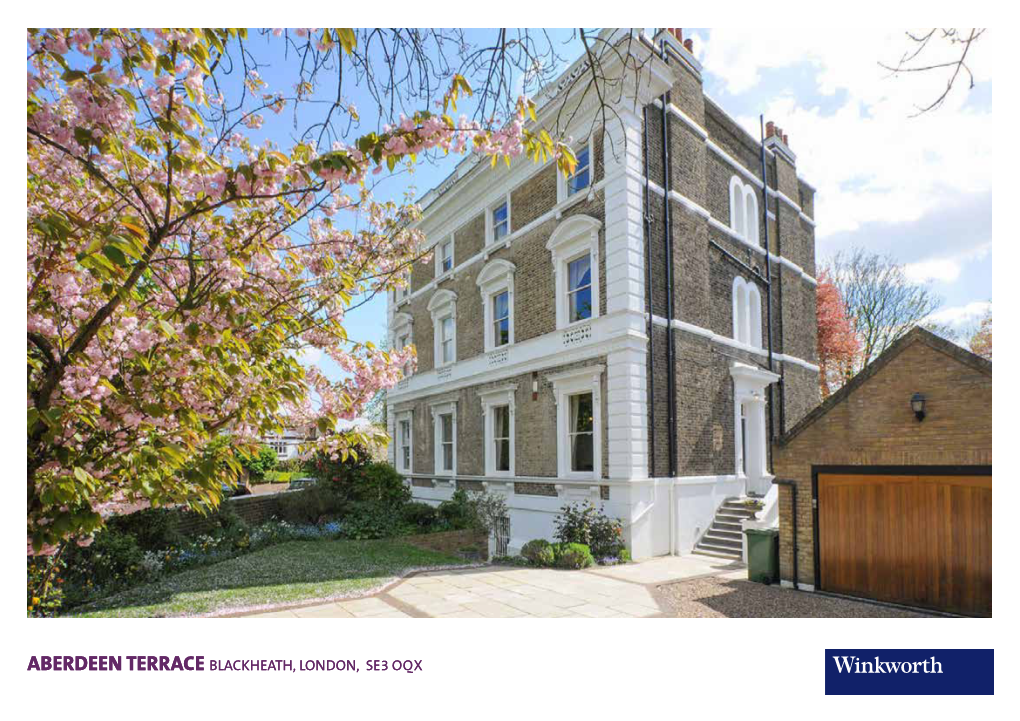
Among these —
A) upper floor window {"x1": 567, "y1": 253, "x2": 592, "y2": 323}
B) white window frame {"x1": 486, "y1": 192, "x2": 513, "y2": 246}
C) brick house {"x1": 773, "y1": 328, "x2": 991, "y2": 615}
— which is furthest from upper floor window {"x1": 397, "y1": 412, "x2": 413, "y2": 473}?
brick house {"x1": 773, "y1": 328, "x2": 991, "y2": 615}

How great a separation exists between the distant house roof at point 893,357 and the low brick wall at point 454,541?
491 cm

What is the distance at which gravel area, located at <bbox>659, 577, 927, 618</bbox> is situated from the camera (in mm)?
4902

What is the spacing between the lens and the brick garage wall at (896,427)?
491 centimetres

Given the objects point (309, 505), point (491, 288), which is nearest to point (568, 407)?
point (491, 288)

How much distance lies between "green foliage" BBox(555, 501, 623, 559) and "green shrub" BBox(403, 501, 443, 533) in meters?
3.05

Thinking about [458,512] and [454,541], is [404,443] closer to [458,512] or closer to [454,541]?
[458,512]

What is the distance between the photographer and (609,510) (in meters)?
8.34

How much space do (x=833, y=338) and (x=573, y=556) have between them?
19.0 ft

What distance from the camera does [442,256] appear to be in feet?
41.9

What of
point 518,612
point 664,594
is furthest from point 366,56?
point 664,594

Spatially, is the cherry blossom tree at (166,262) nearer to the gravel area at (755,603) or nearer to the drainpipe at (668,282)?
the gravel area at (755,603)

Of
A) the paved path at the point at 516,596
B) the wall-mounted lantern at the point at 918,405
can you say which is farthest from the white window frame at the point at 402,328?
the wall-mounted lantern at the point at 918,405
